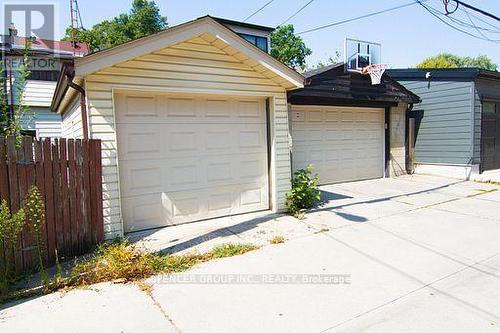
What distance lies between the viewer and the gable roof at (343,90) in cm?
856

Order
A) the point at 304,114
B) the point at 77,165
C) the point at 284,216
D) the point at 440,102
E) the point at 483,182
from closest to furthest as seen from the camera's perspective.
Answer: the point at 77,165, the point at 284,216, the point at 304,114, the point at 483,182, the point at 440,102

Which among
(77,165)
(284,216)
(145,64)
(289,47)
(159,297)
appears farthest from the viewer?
(289,47)

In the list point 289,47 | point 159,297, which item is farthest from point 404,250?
point 289,47

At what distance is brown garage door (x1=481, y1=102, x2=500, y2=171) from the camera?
10.6 m

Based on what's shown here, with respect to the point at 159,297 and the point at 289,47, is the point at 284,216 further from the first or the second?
the point at 289,47

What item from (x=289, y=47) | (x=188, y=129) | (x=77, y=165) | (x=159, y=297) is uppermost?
(x=289, y=47)

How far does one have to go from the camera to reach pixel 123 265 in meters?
3.83

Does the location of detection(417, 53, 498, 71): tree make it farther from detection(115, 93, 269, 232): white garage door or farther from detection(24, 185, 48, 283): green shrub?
detection(24, 185, 48, 283): green shrub

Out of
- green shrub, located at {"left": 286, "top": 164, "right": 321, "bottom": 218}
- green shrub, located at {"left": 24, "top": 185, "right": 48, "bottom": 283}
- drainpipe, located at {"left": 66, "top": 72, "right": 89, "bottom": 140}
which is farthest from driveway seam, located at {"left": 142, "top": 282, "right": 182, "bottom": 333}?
green shrub, located at {"left": 286, "top": 164, "right": 321, "bottom": 218}

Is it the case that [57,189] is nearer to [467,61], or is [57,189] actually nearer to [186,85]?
[186,85]

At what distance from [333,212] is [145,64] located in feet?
14.3

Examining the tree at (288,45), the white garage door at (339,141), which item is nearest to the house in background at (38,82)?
the white garage door at (339,141)

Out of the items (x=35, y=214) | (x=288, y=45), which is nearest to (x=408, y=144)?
(x=35, y=214)

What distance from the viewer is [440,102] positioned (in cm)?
1072
